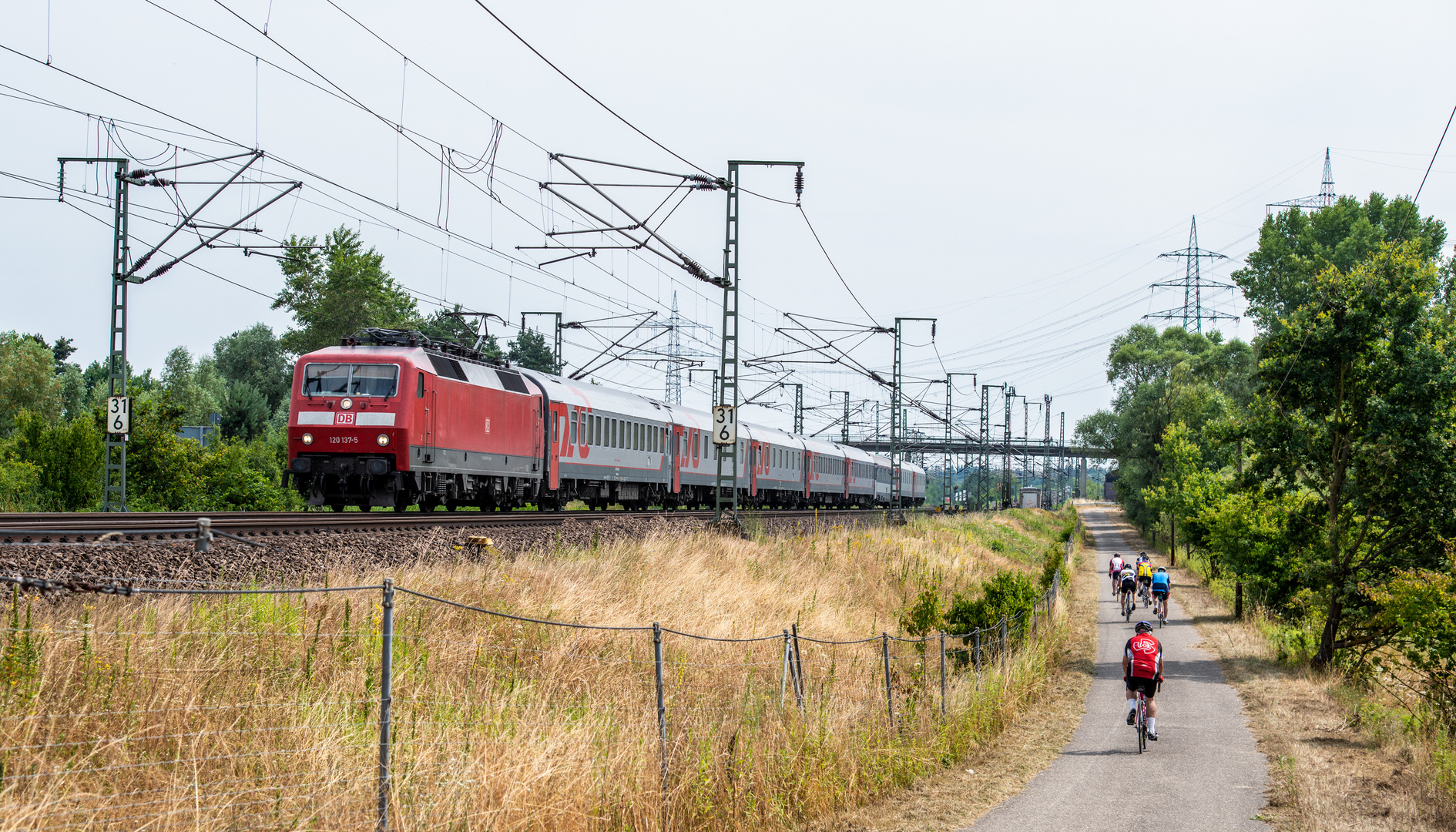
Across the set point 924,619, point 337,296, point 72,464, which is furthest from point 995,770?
point 337,296

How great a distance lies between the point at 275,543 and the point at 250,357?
83738 millimetres

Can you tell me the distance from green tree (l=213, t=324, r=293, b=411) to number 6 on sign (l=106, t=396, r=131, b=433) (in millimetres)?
66022

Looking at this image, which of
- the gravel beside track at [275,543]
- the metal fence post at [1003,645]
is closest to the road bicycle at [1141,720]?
the metal fence post at [1003,645]

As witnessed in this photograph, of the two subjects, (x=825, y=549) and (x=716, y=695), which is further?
(x=825, y=549)

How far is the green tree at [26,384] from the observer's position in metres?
61.9

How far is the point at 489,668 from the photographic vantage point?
33.2ft

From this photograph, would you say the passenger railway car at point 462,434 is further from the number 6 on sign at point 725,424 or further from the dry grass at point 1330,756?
the dry grass at point 1330,756

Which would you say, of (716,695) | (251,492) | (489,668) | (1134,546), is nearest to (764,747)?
(716,695)

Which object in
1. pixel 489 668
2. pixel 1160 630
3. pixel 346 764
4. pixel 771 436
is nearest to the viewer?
pixel 346 764

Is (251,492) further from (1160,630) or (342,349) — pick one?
(1160,630)

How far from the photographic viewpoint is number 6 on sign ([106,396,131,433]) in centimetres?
2347

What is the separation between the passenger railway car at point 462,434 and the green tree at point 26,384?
40.8 meters

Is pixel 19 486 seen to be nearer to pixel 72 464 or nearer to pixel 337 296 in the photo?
pixel 72 464

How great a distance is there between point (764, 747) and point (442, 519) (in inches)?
428
